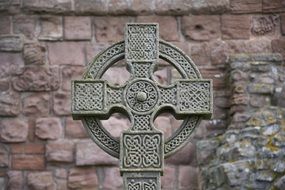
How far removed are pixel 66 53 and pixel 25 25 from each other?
1.34ft

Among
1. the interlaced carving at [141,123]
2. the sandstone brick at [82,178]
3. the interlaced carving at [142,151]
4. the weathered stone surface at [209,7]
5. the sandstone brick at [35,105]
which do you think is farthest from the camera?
the weathered stone surface at [209,7]

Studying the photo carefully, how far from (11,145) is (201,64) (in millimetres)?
1618

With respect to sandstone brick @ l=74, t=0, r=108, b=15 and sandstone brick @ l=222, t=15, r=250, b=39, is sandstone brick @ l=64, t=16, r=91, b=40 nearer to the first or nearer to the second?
sandstone brick @ l=74, t=0, r=108, b=15

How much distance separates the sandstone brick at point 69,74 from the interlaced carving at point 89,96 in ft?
7.12

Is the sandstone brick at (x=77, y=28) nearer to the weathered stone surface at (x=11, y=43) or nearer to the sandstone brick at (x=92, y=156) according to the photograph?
the weathered stone surface at (x=11, y=43)

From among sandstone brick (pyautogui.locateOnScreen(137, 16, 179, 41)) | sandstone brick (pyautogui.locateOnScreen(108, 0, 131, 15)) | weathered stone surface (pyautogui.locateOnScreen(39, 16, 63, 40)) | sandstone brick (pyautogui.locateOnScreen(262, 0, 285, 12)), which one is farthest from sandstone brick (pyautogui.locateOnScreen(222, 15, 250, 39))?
weathered stone surface (pyautogui.locateOnScreen(39, 16, 63, 40))

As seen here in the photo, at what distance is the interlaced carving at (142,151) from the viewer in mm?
4426

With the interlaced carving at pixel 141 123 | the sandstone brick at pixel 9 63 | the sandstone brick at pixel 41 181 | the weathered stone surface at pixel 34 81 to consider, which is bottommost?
the sandstone brick at pixel 41 181

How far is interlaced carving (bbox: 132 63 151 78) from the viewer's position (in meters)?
4.61

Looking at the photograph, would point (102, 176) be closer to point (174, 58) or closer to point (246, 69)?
point (246, 69)

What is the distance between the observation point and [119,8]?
Answer: 273 inches

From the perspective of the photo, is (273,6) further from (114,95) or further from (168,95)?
(114,95)

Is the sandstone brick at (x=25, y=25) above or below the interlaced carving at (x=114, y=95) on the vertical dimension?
above

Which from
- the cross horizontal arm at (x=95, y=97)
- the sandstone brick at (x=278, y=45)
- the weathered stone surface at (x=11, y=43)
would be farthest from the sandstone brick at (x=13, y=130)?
the cross horizontal arm at (x=95, y=97)
